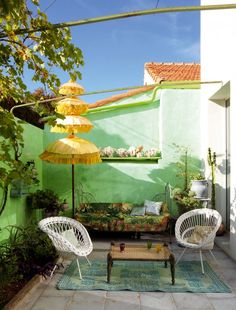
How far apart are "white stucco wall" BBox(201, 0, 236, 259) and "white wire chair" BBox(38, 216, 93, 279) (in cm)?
276

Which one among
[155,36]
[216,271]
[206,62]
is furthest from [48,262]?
[206,62]

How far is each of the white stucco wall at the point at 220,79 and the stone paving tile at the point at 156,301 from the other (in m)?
2.23

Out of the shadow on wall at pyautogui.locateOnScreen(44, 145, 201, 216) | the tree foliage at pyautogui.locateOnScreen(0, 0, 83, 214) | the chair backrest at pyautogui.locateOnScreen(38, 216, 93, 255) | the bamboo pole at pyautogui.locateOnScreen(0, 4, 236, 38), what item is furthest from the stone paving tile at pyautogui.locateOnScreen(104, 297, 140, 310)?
the shadow on wall at pyautogui.locateOnScreen(44, 145, 201, 216)

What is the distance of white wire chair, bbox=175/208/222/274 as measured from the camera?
18.6 ft

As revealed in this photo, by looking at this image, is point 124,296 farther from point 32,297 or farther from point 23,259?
point 23,259

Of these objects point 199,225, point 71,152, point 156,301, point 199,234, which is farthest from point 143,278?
point 71,152

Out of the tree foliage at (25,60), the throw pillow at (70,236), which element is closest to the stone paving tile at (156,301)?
the throw pillow at (70,236)

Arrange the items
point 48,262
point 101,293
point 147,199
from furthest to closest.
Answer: point 147,199 → point 48,262 → point 101,293

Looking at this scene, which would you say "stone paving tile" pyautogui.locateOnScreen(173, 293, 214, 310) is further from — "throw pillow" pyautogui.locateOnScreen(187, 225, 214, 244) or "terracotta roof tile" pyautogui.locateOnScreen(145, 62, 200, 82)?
"terracotta roof tile" pyautogui.locateOnScreen(145, 62, 200, 82)

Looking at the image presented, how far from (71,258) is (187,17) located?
5800mm

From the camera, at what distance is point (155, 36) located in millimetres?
7488

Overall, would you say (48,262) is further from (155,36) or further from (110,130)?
(155,36)

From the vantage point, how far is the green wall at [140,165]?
898 cm

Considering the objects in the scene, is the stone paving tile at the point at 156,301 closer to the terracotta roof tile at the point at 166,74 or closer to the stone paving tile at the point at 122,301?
the stone paving tile at the point at 122,301
